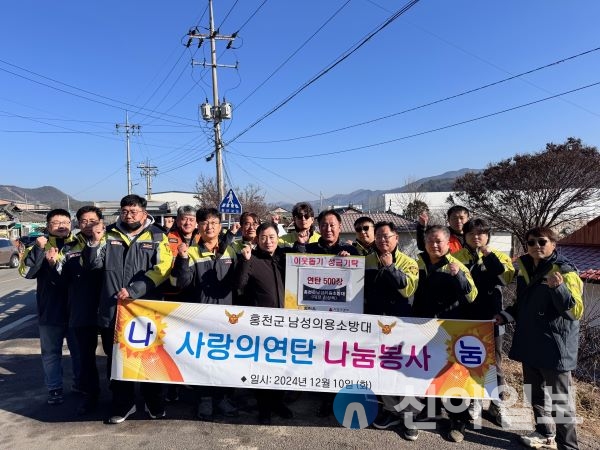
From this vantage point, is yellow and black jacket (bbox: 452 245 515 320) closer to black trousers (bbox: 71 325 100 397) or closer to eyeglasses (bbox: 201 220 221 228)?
eyeglasses (bbox: 201 220 221 228)

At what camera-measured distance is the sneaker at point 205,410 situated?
405 cm

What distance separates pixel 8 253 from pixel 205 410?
21.4 metres

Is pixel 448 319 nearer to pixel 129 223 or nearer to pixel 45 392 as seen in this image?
pixel 129 223

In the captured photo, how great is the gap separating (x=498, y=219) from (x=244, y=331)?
19390 millimetres

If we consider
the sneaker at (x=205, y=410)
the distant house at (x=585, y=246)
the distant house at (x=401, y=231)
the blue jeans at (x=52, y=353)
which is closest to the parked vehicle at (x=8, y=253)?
the distant house at (x=401, y=231)

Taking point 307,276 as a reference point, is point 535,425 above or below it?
below

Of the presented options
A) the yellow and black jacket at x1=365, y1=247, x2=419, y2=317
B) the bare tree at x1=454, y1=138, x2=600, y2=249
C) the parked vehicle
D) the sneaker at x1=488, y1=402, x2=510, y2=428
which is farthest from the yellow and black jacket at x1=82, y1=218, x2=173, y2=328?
the parked vehicle

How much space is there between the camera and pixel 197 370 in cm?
392

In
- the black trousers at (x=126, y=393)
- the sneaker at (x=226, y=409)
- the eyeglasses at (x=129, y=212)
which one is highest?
the eyeglasses at (x=129, y=212)

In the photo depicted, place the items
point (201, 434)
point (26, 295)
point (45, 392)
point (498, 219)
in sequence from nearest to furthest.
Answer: point (201, 434) → point (45, 392) → point (26, 295) → point (498, 219)

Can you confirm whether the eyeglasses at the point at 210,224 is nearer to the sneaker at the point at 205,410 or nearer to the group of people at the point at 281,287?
the group of people at the point at 281,287

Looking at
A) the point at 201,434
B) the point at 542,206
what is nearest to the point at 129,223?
the point at 201,434

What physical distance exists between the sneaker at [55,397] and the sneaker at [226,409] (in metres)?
1.74

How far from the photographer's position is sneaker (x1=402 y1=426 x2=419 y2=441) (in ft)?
12.2
